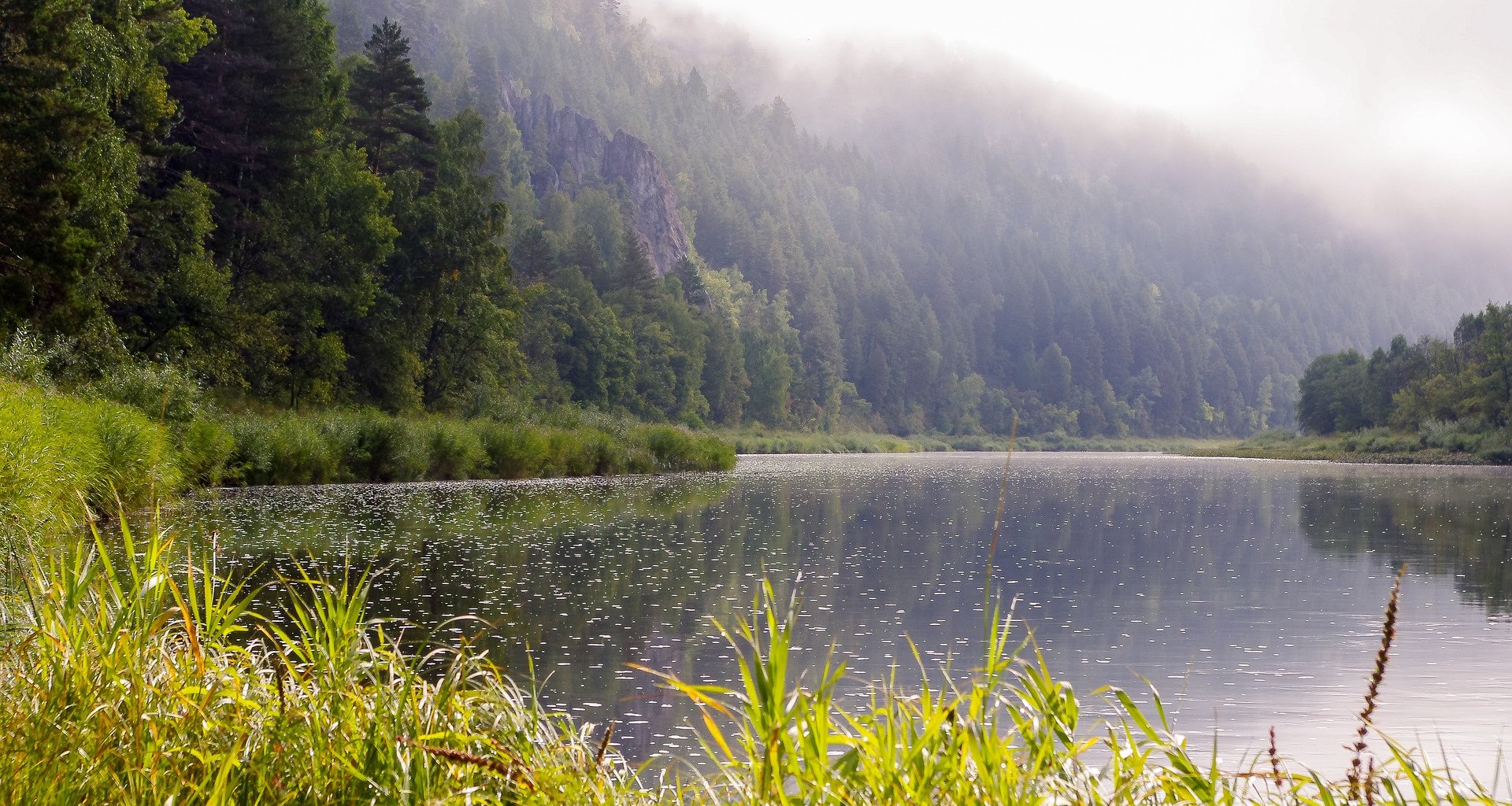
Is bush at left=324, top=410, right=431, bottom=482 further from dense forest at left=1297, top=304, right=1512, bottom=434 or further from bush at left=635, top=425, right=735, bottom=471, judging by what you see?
dense forest at left=1297, top=304, right=1512, bottom=434

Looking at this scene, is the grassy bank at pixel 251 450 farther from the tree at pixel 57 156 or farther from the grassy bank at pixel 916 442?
the grassy bank at pixel 916 442

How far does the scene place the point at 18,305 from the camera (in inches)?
1017

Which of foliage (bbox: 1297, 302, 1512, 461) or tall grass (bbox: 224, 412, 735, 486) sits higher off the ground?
foliage (bbox: 1297, 302, 1512, 461)

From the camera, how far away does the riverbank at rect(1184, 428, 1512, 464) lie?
3310 inches

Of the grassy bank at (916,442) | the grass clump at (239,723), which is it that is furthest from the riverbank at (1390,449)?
the grass clump at (239,723)

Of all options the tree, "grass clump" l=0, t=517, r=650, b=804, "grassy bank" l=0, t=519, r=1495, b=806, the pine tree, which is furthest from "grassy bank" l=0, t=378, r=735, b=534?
the pine tree

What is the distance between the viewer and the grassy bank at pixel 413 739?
173 inches

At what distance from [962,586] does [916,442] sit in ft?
419

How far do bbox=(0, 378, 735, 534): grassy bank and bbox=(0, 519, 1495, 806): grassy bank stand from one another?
3.06 ft

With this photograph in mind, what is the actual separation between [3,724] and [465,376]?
54556 millimetres

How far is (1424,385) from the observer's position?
100812mm

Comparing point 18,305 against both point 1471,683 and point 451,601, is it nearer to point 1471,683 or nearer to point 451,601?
point 451,601

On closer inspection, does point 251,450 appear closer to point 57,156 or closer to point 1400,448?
point 57,156

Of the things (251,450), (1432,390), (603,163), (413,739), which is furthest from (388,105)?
(603,163)
